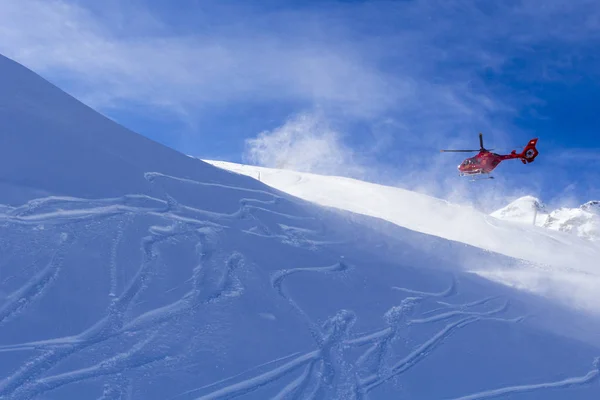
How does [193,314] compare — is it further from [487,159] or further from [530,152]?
[530,152]

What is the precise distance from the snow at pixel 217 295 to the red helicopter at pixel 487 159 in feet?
50.9

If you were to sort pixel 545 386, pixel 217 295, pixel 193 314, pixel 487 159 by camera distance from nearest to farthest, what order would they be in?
pixel 193 314
pixel 545 386
pixel 217 295
pixel 487 159

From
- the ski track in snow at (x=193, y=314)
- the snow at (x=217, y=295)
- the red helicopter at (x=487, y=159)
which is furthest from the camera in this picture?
the red helicopter at (x=487, y=159)

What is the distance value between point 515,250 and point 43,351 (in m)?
25.4

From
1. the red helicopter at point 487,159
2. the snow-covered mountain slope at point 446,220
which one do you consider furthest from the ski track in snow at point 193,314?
the red helicopter at point 487,159

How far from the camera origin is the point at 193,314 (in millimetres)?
9703

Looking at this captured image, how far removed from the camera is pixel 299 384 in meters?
8.42

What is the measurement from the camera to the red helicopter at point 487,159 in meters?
31.9

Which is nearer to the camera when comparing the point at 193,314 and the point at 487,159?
the point at 193,314

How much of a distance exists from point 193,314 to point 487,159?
25640mm

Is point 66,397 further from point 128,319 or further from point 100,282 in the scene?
point 100,282

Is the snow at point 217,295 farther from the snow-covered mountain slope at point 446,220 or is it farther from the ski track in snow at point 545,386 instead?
the snow-covered mountain slope at point 446,220

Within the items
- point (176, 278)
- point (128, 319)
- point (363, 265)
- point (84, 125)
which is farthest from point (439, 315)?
point (84, 125)

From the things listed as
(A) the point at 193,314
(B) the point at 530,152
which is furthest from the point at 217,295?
(B) the point at 530,152
